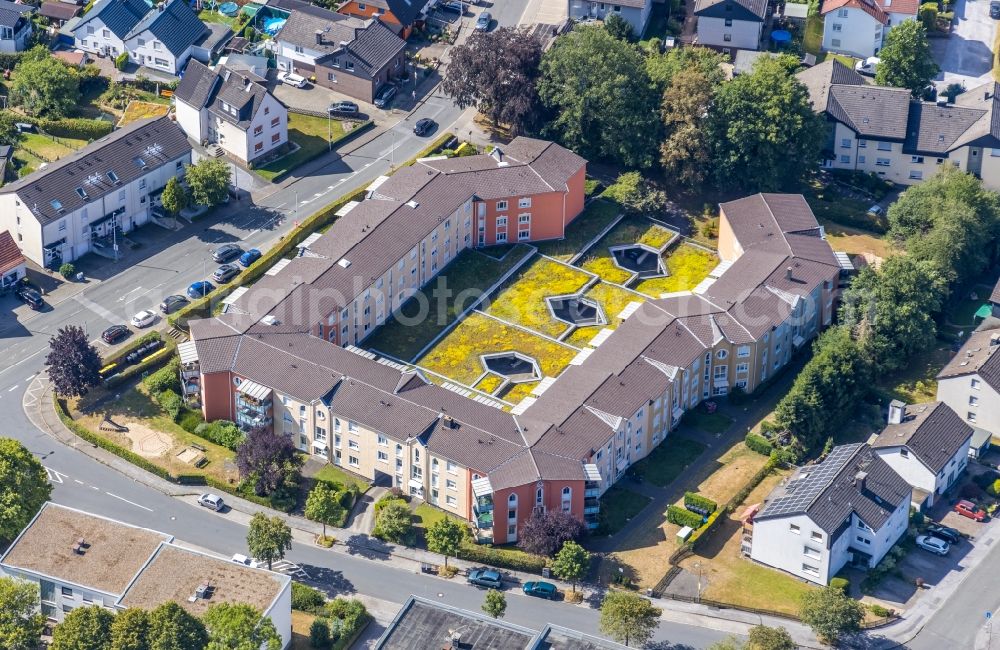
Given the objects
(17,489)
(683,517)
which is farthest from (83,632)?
(683,517)

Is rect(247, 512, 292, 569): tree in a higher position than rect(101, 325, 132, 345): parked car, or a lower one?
lower

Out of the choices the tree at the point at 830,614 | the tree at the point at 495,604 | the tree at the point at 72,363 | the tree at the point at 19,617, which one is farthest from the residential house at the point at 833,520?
the tree at the point at 72,363

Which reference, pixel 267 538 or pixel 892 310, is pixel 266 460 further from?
pixel 892 310

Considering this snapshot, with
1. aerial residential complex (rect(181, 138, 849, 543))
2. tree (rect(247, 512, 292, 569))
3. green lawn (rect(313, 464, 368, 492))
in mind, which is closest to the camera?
tree (rect(247, 512, 292, 569))

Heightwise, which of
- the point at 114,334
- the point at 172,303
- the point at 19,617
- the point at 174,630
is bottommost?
the point at 19,617

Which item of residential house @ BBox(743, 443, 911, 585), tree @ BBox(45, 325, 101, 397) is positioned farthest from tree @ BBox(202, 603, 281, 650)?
residential house @ BBox(743, 443, 911, 585)

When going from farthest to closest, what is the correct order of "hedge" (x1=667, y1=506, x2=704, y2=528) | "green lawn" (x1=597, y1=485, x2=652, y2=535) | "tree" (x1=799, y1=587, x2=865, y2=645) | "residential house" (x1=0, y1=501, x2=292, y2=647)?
"green lawn" (x1=597, y1=485, x2=652, y2=535)
"hedge" (x1=667, y1=506, x2=704, y2=528)
"tree" (x1=799, y1=587, x2=865, y2=645)
"residential house" (x1=0, y1=501, x2=292, y2=647)

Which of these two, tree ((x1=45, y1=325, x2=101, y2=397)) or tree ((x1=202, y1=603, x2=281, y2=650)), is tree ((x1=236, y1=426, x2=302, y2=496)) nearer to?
tree ((x1=45, y1=325, x2=101, y2=397))
